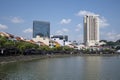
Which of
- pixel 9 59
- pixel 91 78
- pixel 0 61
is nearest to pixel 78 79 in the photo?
pixel 91 78

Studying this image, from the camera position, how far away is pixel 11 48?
8919 centimetres

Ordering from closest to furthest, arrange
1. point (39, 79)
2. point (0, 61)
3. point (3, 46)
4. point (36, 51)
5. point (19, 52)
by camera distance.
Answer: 1. point (39, 79)
2. point (0, 61)
3. point (3, 46)
4. point (19, 52)
5. point (36, 51)

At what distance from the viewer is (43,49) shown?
137000mm

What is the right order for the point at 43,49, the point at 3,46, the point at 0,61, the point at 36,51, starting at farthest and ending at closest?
the point at 43,49 < the point at 36,51 < the point at 3,46 < the point at 0,61

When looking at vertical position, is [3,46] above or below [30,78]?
above

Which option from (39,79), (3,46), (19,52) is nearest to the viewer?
(39,79)

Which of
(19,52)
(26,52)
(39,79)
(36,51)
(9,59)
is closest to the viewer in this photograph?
(39,79)

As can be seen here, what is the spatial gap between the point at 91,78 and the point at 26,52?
72.4 metres

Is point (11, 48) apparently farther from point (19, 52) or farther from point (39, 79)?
point (39, 79)

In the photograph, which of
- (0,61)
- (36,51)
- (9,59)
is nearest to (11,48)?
(9,59)

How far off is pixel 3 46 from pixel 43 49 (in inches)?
2119

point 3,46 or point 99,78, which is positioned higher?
point 3,46

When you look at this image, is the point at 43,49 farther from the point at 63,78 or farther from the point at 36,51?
the point at 63,78

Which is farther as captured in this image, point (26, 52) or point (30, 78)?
point (26, 52)
